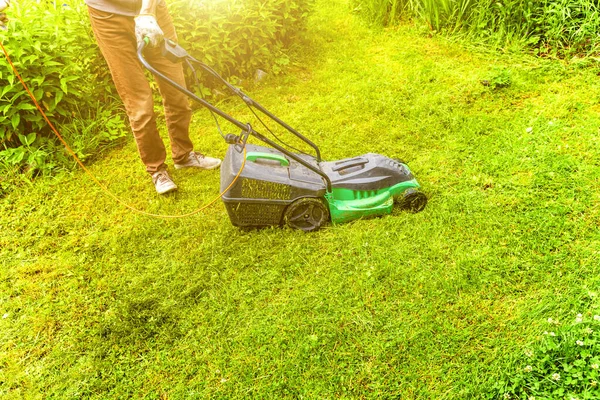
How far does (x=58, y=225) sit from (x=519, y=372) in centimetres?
321

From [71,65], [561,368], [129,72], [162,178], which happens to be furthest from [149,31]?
[561,368]

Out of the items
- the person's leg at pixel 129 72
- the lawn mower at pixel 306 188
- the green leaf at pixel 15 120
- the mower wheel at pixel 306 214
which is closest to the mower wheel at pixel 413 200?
the lawn mower at pixel 306 188

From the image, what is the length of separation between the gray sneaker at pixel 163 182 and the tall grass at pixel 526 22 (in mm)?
3675

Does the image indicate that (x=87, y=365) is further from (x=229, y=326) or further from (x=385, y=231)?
(x=385, y=231)

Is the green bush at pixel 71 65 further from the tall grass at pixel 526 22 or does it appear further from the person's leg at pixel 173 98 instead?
the tall grass at pixel 526 22

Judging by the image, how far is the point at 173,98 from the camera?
3137 mm

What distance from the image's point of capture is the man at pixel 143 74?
254 cm

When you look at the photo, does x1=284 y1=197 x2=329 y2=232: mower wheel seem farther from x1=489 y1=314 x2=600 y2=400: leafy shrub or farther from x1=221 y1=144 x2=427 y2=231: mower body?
x1=489 y1=314 x2=600 y2=400: leafy shrub

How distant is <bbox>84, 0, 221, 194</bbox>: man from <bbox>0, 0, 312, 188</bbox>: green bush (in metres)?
0.94

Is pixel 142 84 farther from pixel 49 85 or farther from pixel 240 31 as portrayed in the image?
pixel 240 31

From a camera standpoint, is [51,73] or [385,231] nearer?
[385,231]

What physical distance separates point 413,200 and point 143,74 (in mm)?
2083

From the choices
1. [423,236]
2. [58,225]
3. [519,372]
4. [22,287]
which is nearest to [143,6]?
[58,225]

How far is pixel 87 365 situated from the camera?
2.25m
